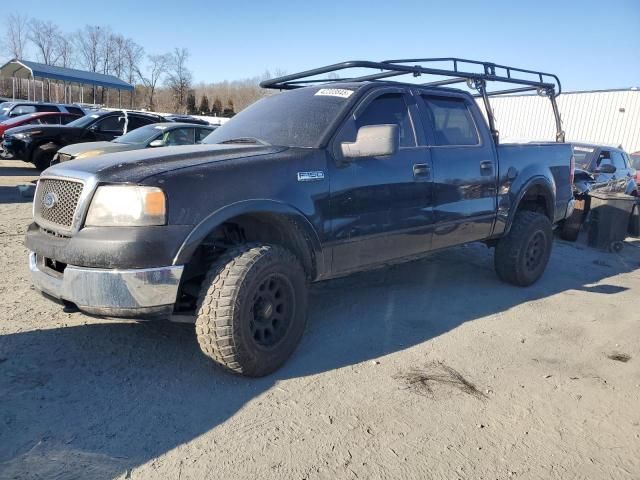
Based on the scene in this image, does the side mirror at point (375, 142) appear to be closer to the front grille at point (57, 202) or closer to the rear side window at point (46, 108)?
the front grille at point (57, 202)

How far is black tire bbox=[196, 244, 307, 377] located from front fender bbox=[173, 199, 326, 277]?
0.68 feet

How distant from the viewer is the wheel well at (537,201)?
5637mm

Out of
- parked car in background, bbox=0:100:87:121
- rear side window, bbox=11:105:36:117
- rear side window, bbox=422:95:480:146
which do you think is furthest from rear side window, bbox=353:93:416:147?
rear side window, bbox=11:105:36:117

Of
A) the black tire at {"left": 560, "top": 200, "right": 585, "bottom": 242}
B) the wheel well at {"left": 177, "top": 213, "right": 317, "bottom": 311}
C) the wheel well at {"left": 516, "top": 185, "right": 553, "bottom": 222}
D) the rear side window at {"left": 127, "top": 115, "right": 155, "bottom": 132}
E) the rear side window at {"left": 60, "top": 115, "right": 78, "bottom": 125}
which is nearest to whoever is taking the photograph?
the wheel well at {"left": 177, "top": 213, "right": 317, "bottom": 311}

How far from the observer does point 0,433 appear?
2.53 m

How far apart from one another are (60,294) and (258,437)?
1.39 metres

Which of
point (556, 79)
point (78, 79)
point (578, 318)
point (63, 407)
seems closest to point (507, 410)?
point (578, 318)

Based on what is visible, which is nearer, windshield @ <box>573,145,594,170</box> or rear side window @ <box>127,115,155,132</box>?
windshield @ <box>573,145,594,170</box>

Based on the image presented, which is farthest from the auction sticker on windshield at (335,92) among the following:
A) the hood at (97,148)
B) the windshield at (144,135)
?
the windshield at (144,135)

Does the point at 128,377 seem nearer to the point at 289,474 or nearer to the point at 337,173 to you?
the point at 289,474

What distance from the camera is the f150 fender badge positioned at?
339cm

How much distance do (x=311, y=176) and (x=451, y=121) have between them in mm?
1921

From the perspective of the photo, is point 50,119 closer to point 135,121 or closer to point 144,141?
point 135,121

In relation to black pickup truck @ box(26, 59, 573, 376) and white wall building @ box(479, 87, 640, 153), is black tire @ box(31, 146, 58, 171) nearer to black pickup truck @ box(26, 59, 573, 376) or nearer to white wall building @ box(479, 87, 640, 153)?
black pickup truck @ box(26, 59, 573, 376)
